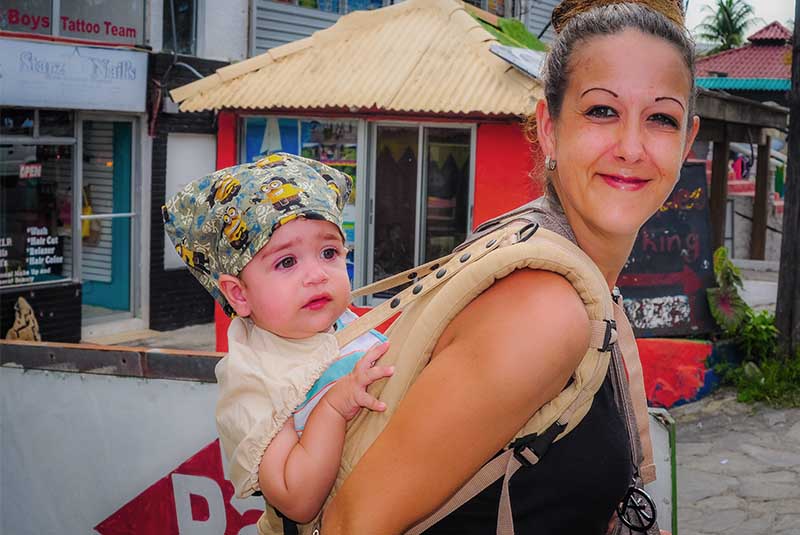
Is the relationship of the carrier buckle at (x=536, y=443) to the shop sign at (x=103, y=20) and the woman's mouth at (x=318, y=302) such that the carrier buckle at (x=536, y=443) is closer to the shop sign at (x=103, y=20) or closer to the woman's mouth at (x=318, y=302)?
the woman's mouth at (x=318, y=302)

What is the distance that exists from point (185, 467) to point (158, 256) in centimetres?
940

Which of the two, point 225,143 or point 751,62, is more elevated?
point 751,62

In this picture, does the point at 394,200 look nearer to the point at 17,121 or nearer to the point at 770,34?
the point at 17,121

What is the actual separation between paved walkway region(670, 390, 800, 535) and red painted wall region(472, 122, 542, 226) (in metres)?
2.44

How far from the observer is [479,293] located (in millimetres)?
1565

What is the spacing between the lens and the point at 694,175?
28.4ft

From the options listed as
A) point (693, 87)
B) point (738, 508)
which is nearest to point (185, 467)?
point (693, 87)

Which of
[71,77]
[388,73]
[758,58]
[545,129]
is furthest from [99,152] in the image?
[758,58]

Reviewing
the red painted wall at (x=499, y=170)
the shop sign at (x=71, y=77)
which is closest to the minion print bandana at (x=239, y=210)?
the red painted wall at (x=499, y=170)

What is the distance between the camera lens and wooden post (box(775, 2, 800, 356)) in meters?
8.74

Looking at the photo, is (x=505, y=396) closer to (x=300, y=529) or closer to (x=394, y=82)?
(x=300, y=529)

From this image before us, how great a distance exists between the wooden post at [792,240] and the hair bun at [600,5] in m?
7.40

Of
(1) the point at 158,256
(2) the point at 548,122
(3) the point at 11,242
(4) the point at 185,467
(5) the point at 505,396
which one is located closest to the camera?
(5) the point at 505,396

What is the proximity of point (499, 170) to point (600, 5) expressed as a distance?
23.1 feet
